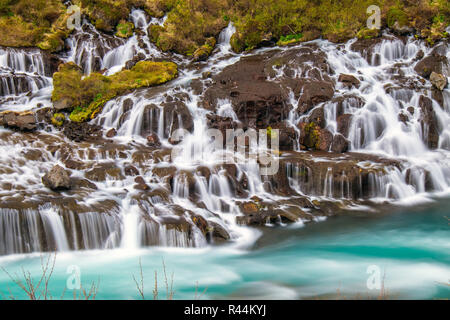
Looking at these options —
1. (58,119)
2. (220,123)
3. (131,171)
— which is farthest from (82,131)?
(220,123)

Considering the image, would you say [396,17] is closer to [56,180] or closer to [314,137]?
[314,137]

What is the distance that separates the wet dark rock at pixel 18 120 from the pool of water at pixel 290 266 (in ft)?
21.8

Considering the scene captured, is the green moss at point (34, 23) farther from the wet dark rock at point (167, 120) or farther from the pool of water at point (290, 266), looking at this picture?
the pool of water at point (290, 266)

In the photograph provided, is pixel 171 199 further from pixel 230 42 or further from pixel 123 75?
pixel 230 42

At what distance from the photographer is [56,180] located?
9734 mm

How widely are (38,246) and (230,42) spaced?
1537cm

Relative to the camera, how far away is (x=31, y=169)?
1096 cm

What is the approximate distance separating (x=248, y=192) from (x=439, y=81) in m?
9.12

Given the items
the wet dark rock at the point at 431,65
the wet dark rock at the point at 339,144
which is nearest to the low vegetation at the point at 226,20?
the wet dark rock at the point at 431,65

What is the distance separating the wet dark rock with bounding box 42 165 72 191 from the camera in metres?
9.73

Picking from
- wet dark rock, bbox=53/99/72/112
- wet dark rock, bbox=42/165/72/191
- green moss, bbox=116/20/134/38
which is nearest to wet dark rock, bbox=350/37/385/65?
green moss, bbox=116/20/134/38

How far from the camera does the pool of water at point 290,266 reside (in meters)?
6.77

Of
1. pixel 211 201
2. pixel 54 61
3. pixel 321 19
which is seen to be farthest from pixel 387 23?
pixel 54 61

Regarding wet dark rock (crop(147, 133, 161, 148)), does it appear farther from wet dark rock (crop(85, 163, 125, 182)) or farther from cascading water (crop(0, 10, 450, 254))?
wet dark rock (crop(85, 163, 125, 182))
